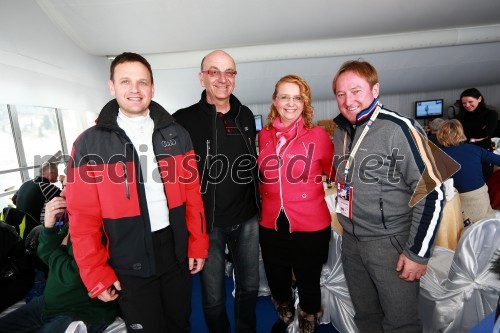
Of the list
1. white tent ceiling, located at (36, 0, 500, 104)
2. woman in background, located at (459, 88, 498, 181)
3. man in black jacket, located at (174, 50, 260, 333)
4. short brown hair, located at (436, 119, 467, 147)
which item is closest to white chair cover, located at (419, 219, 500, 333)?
man in black jacket, located at (174, 50, 260, 333)

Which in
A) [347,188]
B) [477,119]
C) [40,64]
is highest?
[40,64]

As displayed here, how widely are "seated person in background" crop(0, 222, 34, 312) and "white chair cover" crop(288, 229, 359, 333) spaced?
5.72 feet

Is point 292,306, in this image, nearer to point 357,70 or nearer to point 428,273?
point 428,273

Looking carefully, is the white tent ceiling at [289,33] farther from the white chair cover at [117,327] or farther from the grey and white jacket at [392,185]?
the white chair cover at [117,327]

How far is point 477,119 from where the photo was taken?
10.7ft

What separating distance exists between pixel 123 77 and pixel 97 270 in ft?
2.60

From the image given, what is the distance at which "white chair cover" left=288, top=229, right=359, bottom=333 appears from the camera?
1639 millimetres

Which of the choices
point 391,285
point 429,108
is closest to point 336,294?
point 391,285

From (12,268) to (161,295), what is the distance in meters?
1.09

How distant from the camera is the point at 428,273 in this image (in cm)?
135

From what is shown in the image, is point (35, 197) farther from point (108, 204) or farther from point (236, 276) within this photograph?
point (236, 276)

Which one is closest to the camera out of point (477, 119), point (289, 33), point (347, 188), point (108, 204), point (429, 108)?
point (108, 204)

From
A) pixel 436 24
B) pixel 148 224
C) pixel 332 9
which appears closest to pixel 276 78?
pixel 332 9

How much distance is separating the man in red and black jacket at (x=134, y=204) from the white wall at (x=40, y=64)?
258cm
